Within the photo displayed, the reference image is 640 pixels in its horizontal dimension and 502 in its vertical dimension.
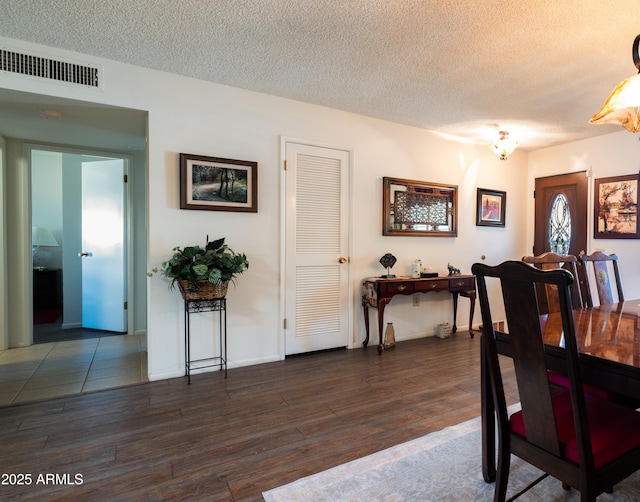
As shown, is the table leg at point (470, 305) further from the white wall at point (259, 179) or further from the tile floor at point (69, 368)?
the tile floor at point (69, 368)

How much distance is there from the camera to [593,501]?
1106 millimetres

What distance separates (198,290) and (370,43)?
2220mm

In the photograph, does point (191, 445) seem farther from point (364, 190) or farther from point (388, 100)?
point (388, 100)

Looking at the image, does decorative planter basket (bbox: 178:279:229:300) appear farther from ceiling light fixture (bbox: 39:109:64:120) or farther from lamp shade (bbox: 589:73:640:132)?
lamp shade (bbox: 589:73:640:132)

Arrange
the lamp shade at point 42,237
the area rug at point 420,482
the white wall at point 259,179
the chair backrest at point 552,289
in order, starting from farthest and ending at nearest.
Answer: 1. the lamp shade at point 42,237
2. the white wall at point 259,179
3. the chair backrest at point 552,289
4. the area rug at point 420,482

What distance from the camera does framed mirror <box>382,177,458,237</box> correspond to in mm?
3920

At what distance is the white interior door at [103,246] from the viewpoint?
4289mm

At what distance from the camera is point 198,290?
2.67m

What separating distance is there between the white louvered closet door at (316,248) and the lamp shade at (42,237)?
5.27 meters

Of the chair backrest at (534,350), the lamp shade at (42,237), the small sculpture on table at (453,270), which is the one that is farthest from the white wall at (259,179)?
the lamp shade at (42,237)

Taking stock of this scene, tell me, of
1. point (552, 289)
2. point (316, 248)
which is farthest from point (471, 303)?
point (316, 248)

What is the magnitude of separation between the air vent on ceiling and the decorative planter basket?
1657 mm

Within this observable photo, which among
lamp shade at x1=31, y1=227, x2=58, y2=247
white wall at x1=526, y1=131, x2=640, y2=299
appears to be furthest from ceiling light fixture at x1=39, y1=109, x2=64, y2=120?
white wall at x1=526, y1=131, x2=640, y2=299

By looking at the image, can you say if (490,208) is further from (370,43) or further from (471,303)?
(370,43)
